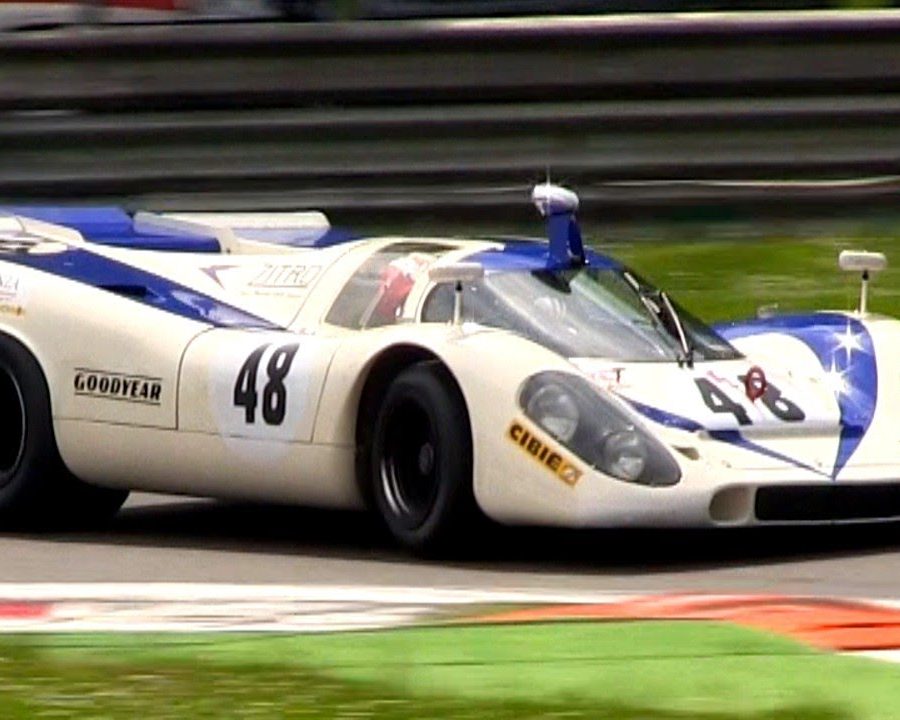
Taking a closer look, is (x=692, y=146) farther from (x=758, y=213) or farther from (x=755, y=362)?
(x=755, y=362)

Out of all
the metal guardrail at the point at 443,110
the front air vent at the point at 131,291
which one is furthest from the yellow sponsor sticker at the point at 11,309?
the metal guardrail at the point at 443,110

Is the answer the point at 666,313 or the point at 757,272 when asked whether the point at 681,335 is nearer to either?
the point at 666,313

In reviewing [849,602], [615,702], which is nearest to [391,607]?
[849,602]

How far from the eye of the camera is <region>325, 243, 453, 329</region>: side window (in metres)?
8.84

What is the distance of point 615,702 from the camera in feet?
18.4

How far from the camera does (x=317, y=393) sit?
8.66 metres

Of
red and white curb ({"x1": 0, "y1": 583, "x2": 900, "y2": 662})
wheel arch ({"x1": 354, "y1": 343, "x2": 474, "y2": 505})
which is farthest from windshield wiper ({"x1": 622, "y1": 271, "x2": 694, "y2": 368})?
red and white curb ({"x1": 0, "y1": 583, "x2": 900, "y2": 662})

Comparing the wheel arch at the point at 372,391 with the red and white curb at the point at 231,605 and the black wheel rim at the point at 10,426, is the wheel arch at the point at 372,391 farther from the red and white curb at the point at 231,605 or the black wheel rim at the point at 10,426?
the black wheel rim at the point at 10,426

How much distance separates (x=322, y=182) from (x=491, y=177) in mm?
765

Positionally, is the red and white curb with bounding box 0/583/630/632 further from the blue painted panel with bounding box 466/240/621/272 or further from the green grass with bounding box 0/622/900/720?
the blue painted panel with bounding box 466/240/621/272

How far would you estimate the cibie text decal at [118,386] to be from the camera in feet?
29.9

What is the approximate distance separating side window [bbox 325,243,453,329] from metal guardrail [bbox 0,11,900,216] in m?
3.64

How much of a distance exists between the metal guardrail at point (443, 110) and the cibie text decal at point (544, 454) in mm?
4720

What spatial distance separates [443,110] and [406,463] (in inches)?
177
